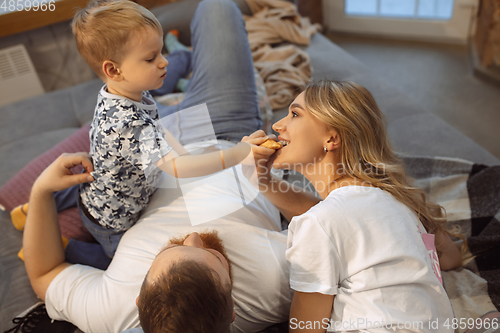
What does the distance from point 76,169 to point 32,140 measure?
500mm

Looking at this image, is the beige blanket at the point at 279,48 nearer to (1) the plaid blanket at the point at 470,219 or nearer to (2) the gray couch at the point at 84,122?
(2) the gray couch at the point at 84,122

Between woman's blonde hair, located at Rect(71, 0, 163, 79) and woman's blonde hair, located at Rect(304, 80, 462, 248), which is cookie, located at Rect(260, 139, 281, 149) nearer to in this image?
woman's blonde hair, located at Rect(304, 80, 462, 248)

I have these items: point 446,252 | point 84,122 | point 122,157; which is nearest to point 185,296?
point 122,157

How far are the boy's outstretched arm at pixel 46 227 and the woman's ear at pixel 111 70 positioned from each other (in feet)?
0.93

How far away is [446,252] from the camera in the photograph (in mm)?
967

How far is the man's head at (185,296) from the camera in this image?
61 centimetres

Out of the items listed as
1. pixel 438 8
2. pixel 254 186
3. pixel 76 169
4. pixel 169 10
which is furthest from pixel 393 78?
pixel 76 169

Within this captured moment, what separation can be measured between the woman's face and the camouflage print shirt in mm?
273

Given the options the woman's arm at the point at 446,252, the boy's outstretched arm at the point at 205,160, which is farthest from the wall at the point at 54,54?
the woman's arm at the point at 446,252

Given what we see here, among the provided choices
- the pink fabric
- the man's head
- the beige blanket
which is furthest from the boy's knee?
Answer: the man's head

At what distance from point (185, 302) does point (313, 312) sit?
0.28 metres

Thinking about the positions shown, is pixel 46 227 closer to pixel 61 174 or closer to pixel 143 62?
pixel 61 174

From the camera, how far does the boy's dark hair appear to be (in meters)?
0.61

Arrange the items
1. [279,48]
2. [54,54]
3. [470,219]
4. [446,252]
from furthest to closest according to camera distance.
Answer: [54,54] < [279,48] < [470,219] < [446,252]
